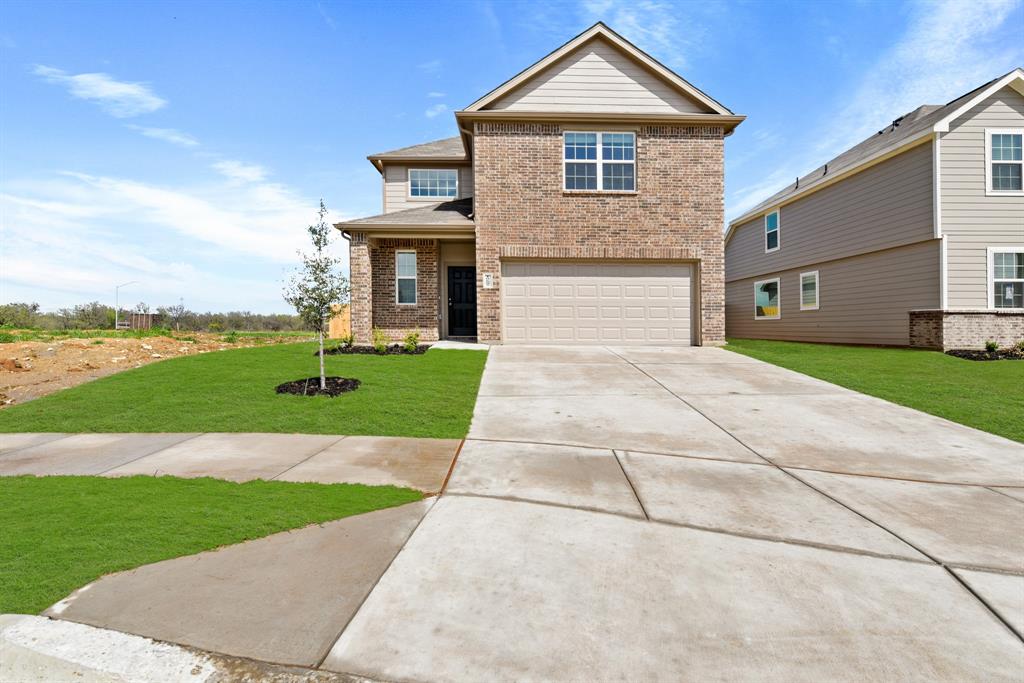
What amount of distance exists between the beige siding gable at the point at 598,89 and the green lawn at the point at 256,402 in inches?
351

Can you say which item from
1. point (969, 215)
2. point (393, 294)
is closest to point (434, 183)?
point (393, 294)

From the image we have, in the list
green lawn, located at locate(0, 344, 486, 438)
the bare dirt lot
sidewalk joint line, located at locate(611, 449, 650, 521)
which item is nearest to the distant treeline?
the bare dirt lot

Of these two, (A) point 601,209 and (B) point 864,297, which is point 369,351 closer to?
(A) point 601,209

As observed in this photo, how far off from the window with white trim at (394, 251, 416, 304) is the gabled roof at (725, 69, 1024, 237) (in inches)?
620

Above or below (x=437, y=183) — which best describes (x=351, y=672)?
below

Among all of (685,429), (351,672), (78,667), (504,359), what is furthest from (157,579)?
(504,359)

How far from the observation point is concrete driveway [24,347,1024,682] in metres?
2.33

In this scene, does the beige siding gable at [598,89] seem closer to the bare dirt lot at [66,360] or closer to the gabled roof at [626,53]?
the gabled roof at [626,53]

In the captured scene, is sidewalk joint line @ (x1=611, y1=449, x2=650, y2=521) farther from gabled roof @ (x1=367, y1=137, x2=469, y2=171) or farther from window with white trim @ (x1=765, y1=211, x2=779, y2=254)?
window with white trim @ (x1=765, y1=211, x2=779, y2=254)

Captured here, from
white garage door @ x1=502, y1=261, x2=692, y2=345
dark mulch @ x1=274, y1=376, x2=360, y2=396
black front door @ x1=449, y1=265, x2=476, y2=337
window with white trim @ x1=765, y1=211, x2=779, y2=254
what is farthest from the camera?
window with white trim @ x1=765, y1=211, x2=779, y2=254

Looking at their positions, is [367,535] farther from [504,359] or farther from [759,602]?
[504,359]

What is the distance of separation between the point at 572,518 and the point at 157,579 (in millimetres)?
2728

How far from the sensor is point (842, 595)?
9.29 ft

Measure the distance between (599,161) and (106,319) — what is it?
2914 centimetres
